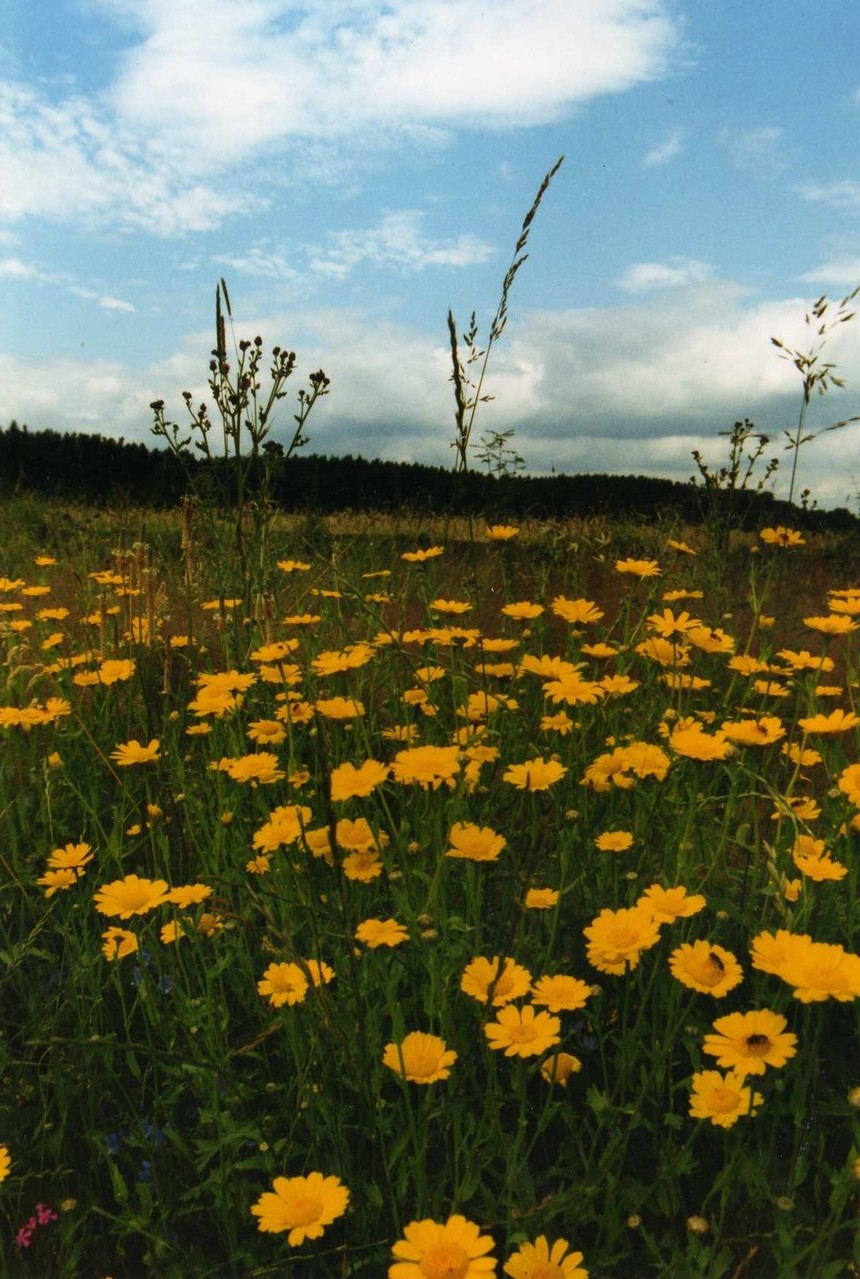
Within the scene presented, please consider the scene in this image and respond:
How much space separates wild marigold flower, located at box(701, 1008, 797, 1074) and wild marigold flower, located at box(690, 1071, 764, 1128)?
4 cm

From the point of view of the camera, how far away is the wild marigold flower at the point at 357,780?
160 centimetres

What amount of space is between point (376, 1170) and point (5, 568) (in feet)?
18.7

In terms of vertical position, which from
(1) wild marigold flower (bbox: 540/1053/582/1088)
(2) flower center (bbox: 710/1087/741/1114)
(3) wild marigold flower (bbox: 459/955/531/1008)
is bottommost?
(1) wild marigold flower (bbox: 540/1053/582/1088)

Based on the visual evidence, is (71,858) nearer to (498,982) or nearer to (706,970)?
(498,982)

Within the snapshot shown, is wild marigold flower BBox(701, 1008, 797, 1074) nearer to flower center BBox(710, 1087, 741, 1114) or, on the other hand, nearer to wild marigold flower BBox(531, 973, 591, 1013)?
flower center BBox(710, 1087, 741, 1114)

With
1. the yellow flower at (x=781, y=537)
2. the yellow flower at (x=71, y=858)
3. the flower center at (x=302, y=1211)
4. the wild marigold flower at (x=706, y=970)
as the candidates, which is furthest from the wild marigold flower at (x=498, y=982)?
the yellow flower at (x=781, y=537)

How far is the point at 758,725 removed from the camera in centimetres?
180

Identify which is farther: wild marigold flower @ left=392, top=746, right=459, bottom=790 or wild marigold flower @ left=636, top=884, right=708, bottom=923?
wild marigold flower @ left=392, top=746, right=459, bottom=790

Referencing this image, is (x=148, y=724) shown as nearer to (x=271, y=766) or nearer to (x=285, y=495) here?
(x=271, y=766)

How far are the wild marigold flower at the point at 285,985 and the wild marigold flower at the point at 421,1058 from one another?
201mm

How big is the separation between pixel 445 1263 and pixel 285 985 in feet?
2.09

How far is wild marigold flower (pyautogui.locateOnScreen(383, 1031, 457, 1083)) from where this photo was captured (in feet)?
4.20

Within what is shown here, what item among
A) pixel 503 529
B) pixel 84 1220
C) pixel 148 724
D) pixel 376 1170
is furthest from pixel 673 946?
pixel 148 724

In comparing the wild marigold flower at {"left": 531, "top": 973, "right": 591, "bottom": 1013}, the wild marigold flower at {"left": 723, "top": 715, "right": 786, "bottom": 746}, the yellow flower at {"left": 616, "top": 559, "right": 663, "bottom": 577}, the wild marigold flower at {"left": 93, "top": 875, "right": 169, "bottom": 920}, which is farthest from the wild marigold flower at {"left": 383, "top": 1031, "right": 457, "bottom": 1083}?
the yellow flower at {"left": 616, "top": 559, "right": 663, "bottom": 577}
